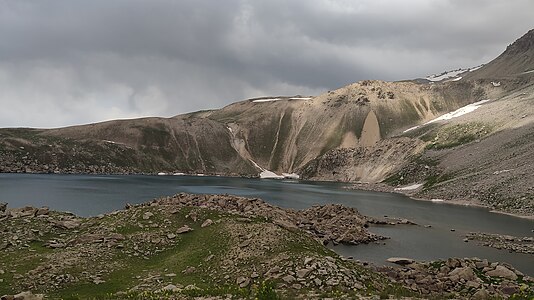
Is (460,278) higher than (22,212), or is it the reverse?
(22,212)

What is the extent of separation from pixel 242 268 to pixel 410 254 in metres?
30.9

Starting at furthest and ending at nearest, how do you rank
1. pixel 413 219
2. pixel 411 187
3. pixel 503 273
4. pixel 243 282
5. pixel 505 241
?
1. pixel 411 187
2. pixel 413 219
3. pixel 505 241
4. pixel 503 273
5. pixel 243 282

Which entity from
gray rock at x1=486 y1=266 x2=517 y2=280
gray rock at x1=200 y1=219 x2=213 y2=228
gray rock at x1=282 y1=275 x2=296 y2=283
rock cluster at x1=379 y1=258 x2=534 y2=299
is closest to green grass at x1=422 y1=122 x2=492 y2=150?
rock cluster at x1=379 y1=258 x2=534 y2=299

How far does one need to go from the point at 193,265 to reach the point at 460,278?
24.7 meters

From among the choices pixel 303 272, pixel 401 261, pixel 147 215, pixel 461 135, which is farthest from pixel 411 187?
pixel 303 272

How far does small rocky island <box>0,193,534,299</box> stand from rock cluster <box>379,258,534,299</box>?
0.33 ft

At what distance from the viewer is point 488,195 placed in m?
114

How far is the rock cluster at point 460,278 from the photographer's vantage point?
119 feet

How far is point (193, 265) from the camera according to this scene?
35.3m

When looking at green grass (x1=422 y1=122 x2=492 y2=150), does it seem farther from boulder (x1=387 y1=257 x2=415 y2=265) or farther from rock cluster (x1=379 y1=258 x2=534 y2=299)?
rock cluster (x1=379 y1=258 x2=534 y2=299)

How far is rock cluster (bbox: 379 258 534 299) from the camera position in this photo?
3634 cm

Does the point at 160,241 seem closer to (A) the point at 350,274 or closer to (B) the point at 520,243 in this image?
(A) the point at 350,274

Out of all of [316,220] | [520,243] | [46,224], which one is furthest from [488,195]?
[46,224]

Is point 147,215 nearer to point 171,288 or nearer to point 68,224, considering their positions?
point 68,224
